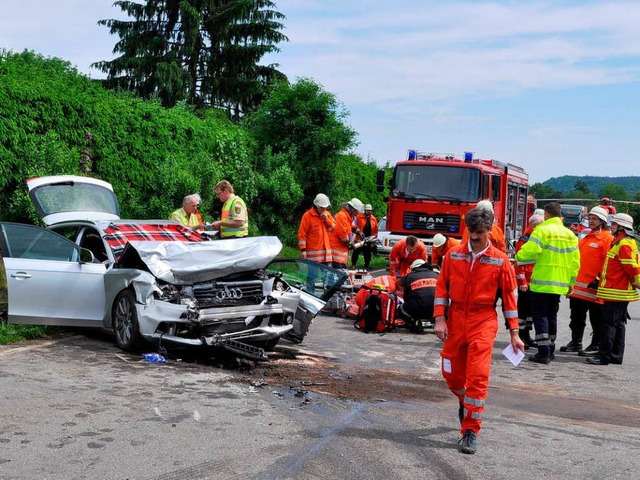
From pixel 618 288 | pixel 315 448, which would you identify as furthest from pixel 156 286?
pixel 618 288

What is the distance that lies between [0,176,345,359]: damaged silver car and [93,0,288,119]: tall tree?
25.5m

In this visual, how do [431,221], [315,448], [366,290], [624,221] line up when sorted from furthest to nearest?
[431,221]
[366,290]
[624,221]
[315,448]

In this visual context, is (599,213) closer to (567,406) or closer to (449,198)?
(567,406)

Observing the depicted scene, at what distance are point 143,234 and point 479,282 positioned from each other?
4.83 metres

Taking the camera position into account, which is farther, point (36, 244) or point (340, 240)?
point (340, 240)

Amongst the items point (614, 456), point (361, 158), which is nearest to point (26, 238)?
point (614, 456)

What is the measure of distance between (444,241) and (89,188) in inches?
232

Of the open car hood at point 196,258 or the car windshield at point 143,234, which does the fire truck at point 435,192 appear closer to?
the car windshield at point 143,234

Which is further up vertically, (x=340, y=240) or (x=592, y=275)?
(x=340, y=240)

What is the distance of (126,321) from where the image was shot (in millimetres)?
8859

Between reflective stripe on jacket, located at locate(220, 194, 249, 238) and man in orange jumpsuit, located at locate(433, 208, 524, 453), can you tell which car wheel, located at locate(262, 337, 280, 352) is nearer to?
reflective stripe on jacket, located at locate(220, 194, 249, 238)

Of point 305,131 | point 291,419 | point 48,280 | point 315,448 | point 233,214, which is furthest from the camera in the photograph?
point 305,131

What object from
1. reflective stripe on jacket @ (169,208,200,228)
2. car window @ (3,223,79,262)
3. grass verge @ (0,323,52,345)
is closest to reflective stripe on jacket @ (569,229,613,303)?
reflective stripe on jacket @ (169,208,200,228)

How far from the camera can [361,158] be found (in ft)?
124
